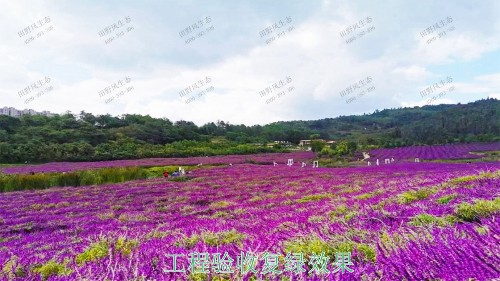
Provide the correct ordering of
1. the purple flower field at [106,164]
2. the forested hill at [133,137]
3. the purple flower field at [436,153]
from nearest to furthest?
the purple flower field at [106,164] < the purple flower field at [436,153] < the forested hill at [133,137]

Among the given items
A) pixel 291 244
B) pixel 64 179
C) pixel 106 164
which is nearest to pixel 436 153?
pixel 106 164

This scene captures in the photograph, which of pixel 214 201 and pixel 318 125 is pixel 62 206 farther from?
pixel 318 125

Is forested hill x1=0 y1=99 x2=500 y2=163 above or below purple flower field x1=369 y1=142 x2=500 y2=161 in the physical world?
above

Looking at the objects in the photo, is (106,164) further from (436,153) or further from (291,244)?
(436,153)

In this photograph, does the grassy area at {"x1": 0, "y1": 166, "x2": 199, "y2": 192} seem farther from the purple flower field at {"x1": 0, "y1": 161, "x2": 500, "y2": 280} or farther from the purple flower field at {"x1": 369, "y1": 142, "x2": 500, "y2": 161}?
the purple flower field at {"x1": 369, "y1": 142, "x2": 500, "y2": 161}

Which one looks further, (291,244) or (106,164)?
(106,164)

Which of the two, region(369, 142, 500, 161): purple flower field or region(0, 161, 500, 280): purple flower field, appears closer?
region(0, 161, 500, 280): purple flower field

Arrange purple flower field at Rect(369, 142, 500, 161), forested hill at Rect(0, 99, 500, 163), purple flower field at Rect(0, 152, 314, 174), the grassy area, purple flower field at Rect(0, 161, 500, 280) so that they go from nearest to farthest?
1. purple flower field at Rect(0, 161, 500, 280)
2. the grassy area
3. purple flower field at Rect(0, 152, 314, 174)
4. purple flower field at Rect(369, 142, 500, 161)
5. forested hill at Rect(0, 99, 500, 163)

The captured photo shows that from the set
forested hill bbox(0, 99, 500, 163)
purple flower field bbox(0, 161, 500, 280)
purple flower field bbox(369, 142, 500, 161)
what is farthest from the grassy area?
purple flower field bbox(369, 142, 500, 161)

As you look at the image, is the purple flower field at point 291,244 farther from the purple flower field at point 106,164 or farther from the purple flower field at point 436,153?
the purple flower field at point 436,153

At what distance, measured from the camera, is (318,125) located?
19225cm

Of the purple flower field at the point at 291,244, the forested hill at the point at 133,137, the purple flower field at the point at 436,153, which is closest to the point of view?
the purple flower field at the point at 291,244

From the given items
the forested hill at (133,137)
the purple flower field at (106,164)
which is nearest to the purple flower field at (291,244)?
the purple flower field at (106,164)

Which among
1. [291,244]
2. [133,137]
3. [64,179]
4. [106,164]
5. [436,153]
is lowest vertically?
[436,153]
